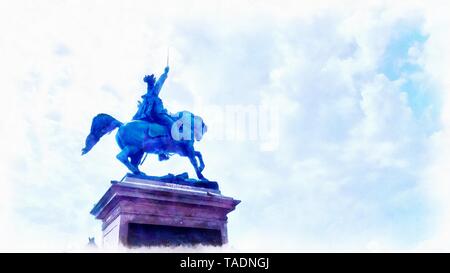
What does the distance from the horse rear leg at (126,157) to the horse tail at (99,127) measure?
Result: 0.74 metres

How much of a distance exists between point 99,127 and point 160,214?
2812mm

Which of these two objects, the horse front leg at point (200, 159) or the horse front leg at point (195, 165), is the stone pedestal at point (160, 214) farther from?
the horse front leg at point (200, 159)

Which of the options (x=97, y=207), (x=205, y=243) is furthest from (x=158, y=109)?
(x=205, y=243)

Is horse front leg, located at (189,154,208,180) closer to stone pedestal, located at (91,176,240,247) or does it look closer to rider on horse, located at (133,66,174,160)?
rider on horse, located at (133,66,174,160)

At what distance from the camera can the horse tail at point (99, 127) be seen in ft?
32.9

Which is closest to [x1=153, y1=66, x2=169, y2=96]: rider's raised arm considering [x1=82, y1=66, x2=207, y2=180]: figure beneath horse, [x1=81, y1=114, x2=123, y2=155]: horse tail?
[x1=82, y1=66, x2=207, y2=180]: figure beneath horse

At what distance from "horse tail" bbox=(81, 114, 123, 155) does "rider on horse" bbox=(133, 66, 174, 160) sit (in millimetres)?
665

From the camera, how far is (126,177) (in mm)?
9055

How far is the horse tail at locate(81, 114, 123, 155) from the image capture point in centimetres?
1004

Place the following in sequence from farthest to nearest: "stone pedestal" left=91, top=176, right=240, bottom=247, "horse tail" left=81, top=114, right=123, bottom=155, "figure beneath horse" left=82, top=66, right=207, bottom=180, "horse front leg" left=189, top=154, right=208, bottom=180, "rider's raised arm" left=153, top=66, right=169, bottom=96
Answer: "rider's raised arm" left=153, top=66, right=169, bottom=96
"horse front leg" left=189, top=154, right=208, bottom=180
"horse tail" left=81, top=114, right=123, bottom=155
"figure beneath horse" left=82, top=66, right=207, bottom=180
"stone pedestal" left=91, top=176, right=240, bottom=247

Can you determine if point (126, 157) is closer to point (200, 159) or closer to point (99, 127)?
point (99, 127)
